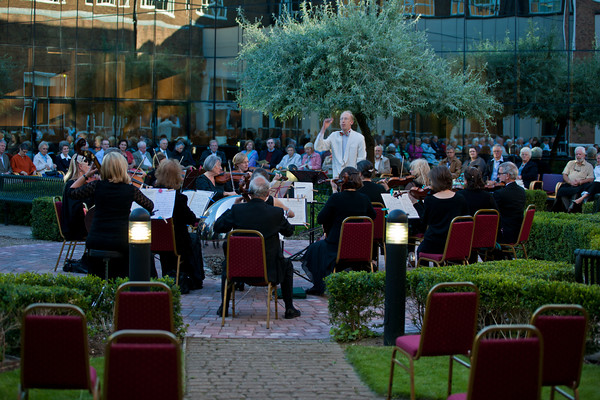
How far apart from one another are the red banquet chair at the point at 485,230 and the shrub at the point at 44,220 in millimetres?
7239

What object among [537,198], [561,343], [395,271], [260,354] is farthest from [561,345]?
[537,198]

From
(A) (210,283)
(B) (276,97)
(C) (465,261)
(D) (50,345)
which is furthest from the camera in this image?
(B) (276,97)

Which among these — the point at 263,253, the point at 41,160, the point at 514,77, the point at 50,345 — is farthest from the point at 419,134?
the point at 50,345

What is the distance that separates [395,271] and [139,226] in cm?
196

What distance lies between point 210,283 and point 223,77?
1904 cm

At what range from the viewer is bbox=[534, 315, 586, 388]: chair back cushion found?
435 cm

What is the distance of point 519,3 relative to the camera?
26047 millimetres

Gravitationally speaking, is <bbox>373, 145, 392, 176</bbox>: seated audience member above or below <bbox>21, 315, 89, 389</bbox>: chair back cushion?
above

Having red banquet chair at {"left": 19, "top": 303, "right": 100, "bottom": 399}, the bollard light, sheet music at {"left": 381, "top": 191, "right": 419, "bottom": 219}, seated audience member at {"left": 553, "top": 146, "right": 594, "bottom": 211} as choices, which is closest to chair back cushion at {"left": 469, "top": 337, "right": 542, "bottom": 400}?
red banquet chair at {"left": 19, "top": 303, "right": 100, "bottom": 399}

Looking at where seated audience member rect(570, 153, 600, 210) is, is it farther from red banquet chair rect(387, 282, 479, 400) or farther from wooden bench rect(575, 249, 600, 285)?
red banquet chair rect(387, 282, 479, 400)

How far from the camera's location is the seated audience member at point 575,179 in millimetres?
16391

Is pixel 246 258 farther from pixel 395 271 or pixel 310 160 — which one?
pixel 310 160

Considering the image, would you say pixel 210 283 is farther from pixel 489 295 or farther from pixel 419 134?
pixel 419 134

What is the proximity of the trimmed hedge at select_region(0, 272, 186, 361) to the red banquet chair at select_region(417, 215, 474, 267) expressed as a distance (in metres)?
3.29
